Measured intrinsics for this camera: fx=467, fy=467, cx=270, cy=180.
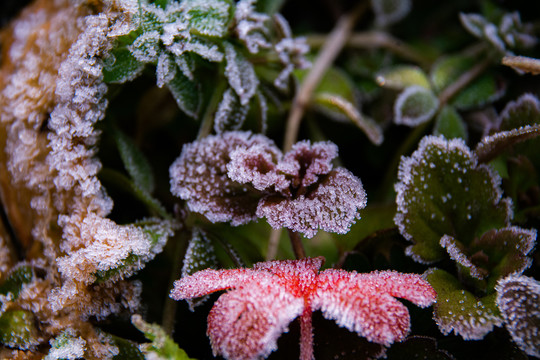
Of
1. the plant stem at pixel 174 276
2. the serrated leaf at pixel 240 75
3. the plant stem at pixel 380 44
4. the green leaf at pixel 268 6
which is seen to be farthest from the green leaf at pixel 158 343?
the plant stem at pixel 380 44

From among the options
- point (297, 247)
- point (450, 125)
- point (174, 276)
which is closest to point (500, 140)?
point (450, 125)

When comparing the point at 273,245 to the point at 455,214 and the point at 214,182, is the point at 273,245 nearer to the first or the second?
the point at 214,182

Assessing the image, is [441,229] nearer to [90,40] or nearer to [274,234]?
[274,234]

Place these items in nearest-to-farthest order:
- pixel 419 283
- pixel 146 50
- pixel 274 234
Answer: pixel 419 283
pixel 146 50
pixel 274 234

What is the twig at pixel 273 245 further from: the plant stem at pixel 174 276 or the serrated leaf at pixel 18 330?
the serrated leaf at pixel 18 330

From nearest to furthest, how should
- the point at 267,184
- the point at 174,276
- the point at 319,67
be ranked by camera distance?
1. the point at 267,184
2. the point at 174,276
3. the point at 319,67

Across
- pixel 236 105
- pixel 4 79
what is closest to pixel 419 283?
pixel 236 105

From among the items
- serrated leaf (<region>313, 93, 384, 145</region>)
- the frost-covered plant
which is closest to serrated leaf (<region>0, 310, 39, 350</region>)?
the frost-covered plant
